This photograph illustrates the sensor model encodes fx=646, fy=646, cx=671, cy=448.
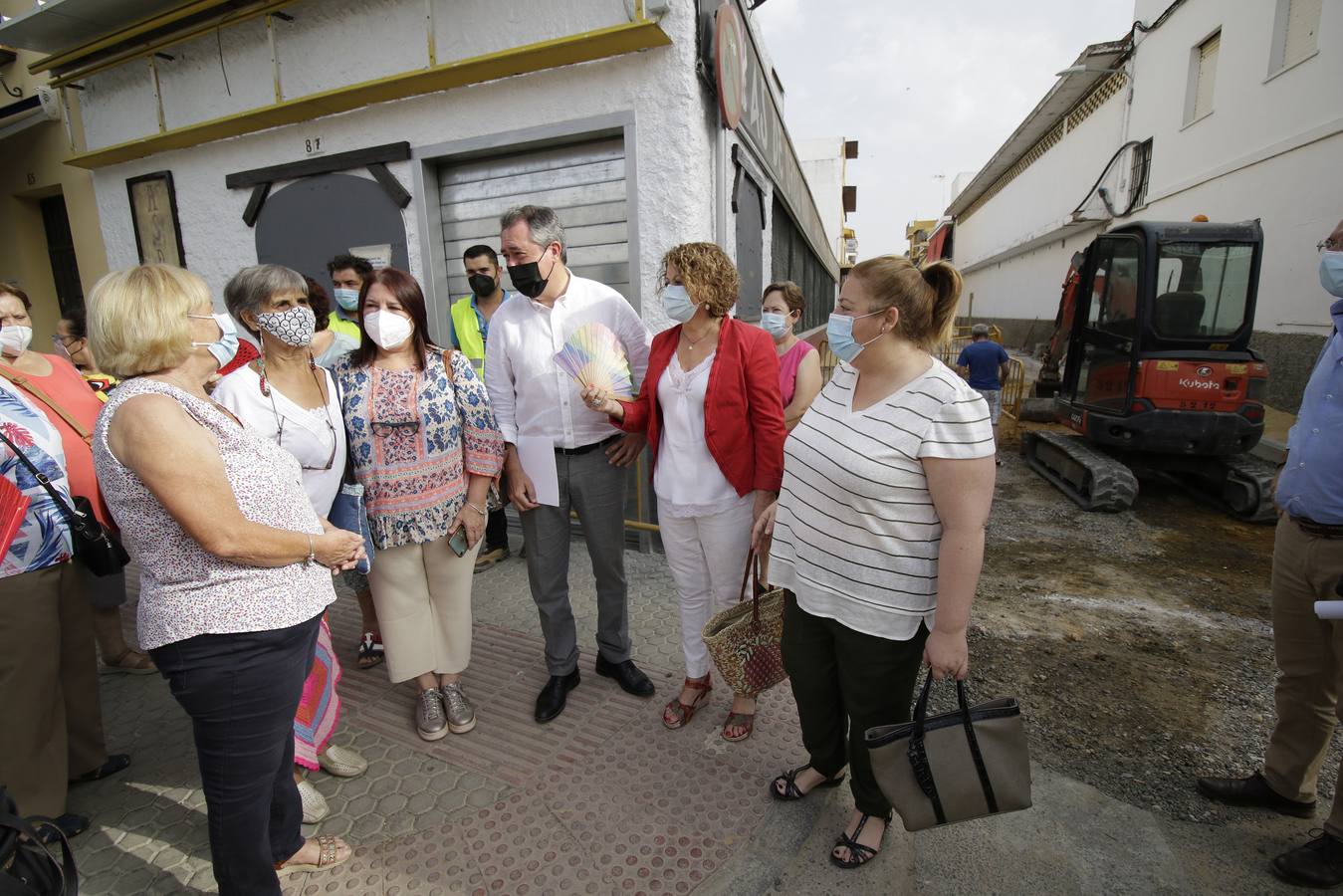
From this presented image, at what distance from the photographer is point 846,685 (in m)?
2.15

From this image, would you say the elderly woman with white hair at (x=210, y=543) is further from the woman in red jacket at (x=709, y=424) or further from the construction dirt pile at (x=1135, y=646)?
the construction dirt pile at (x=1135, y=646)

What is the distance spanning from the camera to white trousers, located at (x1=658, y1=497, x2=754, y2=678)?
2.70 metres

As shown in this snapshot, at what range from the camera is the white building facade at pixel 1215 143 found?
8.92 metres

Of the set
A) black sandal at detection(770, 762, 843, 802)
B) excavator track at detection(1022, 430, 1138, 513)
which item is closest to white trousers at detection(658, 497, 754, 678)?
black sandal at detection(770, 762, 843, 802)

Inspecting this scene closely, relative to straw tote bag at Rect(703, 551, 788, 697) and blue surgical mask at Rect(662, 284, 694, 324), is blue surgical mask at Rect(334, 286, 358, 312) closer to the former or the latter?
blue surgical mask at Rect(662, 284, 694, 324)

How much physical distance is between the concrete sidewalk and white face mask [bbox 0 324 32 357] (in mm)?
1791

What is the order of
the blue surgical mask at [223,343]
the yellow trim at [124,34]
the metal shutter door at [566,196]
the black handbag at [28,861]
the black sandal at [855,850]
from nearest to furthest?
the black handbag at [28,861] < the blue surgical mask at [223,343] < the black sandal at [855,850] < the metal shutter door at [566,196] < the yellow trim at [124,34]

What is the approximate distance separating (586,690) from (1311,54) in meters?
12.9

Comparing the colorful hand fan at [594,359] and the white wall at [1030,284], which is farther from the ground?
the white wall at [1030,284]

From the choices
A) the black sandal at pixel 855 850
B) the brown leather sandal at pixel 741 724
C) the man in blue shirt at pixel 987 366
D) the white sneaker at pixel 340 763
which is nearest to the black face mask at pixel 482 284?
the white sneaker at pixel 340 763

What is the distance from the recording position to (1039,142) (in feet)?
72.4

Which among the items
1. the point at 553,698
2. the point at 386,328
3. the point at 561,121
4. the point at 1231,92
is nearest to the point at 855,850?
the point at 553,698

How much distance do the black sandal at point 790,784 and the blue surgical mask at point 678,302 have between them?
5.98ft

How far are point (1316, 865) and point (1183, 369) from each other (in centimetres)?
530
